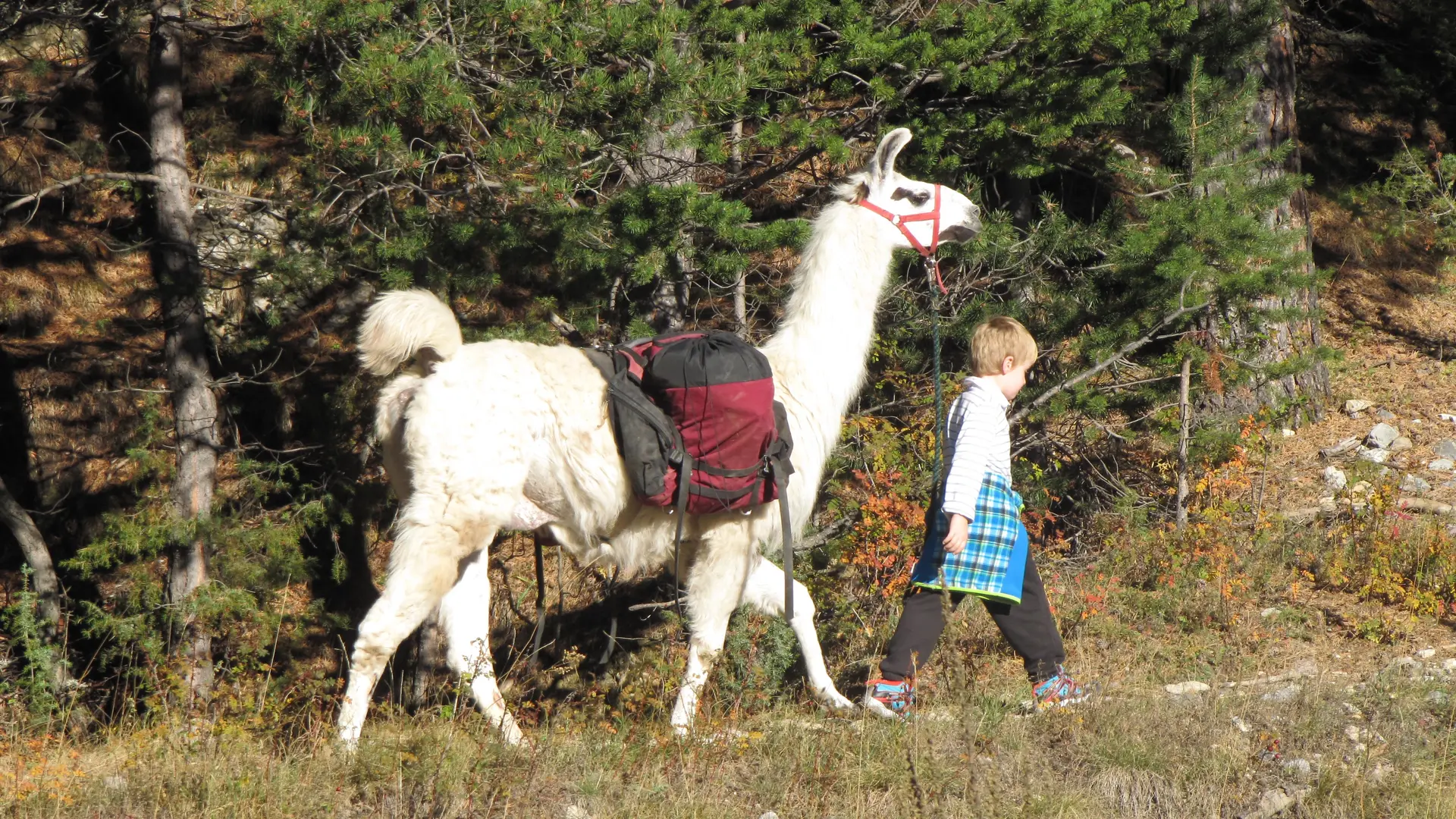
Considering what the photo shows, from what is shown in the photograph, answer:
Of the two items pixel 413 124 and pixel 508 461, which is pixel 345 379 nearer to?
pixel 413 124

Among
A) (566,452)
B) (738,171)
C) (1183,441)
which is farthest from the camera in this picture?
(1183,441)

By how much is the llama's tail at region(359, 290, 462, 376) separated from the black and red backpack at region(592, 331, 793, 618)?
2.38 feet

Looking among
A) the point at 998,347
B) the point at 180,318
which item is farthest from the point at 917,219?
the point at 180,318

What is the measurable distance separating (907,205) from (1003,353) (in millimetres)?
1247

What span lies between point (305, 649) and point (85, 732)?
196 cm

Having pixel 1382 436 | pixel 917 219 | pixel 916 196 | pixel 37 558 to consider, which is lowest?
pixel 1382 436

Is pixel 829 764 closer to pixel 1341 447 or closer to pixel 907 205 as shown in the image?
pixel 907 205

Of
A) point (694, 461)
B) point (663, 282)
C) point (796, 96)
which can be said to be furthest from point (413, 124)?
point (694, 461)

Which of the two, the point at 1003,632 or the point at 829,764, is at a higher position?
the point at 1003,632

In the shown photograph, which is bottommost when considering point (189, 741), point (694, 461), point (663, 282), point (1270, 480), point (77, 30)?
point (1270, 480)

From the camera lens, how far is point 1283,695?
5.15 meters

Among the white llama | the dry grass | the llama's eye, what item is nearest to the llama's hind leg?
the white llama

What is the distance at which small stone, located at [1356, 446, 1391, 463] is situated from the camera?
873 centimetres

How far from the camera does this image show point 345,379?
7621 mm
